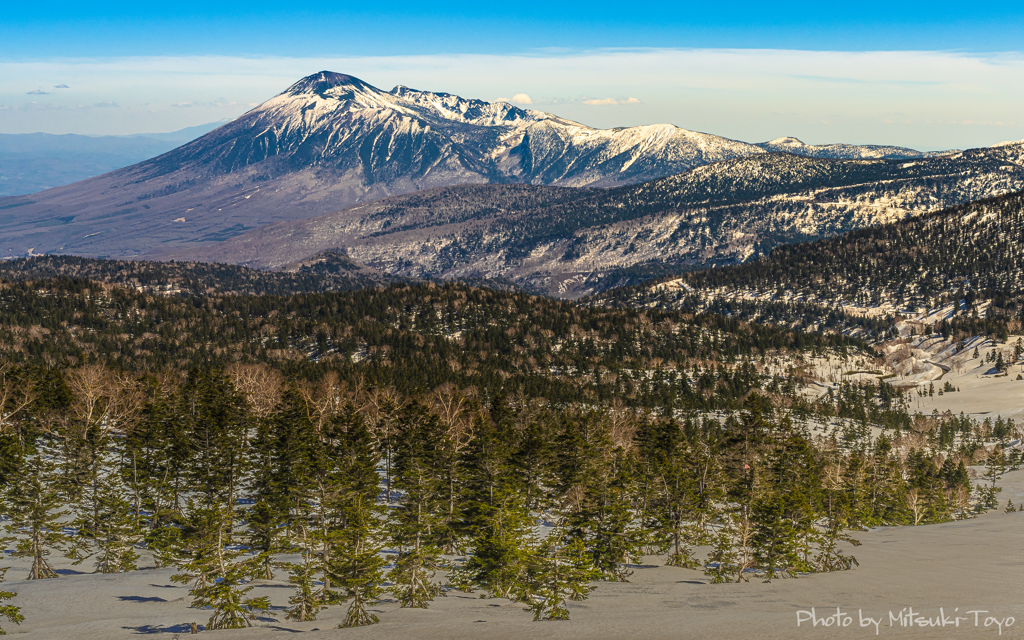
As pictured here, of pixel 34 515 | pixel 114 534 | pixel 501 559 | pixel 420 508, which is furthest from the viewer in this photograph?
pixel 114 534

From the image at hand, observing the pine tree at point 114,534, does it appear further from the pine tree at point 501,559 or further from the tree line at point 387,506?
the pine tree at point 501,559

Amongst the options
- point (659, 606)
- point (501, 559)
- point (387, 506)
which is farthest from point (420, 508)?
point (659, 606)

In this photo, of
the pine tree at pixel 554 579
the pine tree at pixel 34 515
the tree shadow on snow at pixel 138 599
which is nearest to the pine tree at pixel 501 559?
the pine tree at pixel 554 579

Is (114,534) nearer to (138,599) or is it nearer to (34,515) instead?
(34,515)

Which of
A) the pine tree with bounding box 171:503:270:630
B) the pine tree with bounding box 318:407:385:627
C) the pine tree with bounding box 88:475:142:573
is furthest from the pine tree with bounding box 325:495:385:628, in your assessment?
the pine tree with bounding box 88:475:142:573

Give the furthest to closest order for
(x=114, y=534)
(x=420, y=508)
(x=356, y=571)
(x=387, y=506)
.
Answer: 1. (x=387, y=506)
2. (x=114, y=534)
3. (x=420, y=508)
4. (x=356, y=571)

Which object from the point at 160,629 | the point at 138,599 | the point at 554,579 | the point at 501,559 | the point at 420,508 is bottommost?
the point at 138,599

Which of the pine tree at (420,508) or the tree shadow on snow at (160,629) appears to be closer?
the tree shadow on snow at (160,629)

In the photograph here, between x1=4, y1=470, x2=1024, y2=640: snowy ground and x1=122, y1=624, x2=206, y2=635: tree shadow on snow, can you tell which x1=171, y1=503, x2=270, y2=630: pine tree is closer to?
x1=4, y1=470, x2=1024, y2=640: snowy ground

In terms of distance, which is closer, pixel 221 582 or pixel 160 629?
pixel 160 629
